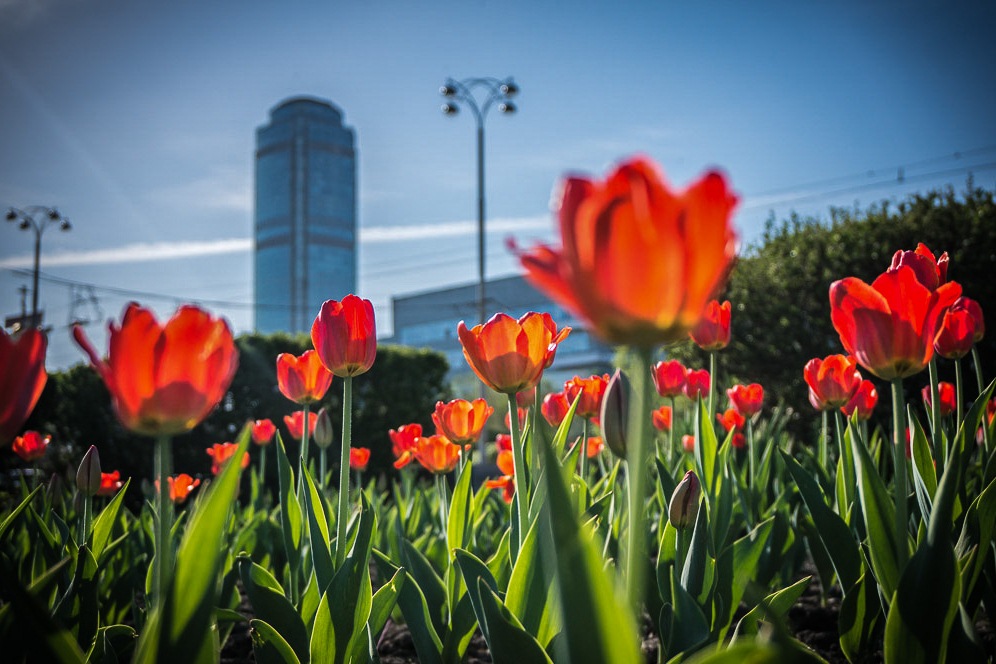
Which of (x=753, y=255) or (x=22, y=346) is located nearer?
(x=22, y=346)

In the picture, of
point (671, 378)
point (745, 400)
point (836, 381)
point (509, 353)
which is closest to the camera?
point (509, 353)

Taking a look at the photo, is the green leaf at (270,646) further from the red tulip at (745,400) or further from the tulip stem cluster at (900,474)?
the red tulip at (745,400)

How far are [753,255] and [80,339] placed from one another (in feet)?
25.2

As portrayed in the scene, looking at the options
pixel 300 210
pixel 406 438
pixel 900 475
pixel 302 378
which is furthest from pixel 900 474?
pixel 300 210

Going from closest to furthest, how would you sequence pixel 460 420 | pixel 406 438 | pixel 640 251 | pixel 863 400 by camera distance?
pixel 640 251
pixel 460 420
pixel 863 400
pixel 406 438

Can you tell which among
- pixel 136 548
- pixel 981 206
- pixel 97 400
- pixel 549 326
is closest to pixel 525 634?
pixel 549 326

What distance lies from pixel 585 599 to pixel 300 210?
11079cm

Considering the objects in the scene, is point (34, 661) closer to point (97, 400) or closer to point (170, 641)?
point (170, 641)

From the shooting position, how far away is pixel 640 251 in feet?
1.79

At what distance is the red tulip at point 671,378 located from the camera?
2533mm

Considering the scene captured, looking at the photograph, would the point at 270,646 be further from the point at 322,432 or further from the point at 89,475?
the point at 322,432

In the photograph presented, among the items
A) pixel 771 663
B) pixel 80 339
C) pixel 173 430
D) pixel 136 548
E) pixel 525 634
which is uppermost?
pixel 80 339

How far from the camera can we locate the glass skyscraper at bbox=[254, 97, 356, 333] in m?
105

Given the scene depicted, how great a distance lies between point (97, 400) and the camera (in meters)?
7.25
